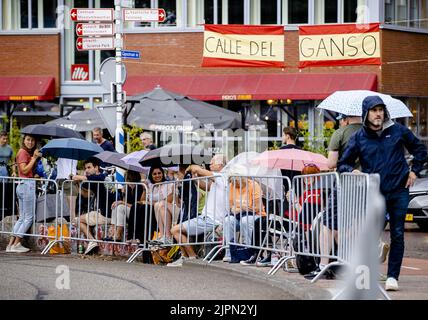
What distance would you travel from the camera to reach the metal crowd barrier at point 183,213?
15.0m

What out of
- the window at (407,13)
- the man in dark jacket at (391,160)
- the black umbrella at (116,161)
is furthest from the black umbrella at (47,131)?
the window at (407,13)

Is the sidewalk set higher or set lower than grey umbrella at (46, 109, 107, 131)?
lower

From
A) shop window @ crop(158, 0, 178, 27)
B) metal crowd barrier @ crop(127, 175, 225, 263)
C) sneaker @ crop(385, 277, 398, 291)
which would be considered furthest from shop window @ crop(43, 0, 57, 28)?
sneaker @ crop(385, 277, 398, 291)

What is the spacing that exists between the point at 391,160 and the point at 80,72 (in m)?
25.0

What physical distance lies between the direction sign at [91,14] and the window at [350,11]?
45.5 feet

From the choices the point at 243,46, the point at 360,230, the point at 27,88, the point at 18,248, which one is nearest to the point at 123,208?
the point at 18,248

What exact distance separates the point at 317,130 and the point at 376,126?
73.6ft

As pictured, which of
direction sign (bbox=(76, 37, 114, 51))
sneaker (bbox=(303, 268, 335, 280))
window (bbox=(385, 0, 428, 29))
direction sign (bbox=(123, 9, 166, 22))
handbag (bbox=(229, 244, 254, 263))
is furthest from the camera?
window (bbox=(385, 0, 428, 29))

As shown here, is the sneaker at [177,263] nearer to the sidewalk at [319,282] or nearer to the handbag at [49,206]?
the sidewalk at [319,282]

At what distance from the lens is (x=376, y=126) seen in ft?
37.0

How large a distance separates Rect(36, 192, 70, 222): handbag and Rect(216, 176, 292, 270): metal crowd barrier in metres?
3.50

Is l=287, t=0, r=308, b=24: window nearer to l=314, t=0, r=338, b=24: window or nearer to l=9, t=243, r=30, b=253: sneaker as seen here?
l=314, t=0, r=338, b=24: window

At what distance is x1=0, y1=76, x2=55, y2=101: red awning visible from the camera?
34875mm

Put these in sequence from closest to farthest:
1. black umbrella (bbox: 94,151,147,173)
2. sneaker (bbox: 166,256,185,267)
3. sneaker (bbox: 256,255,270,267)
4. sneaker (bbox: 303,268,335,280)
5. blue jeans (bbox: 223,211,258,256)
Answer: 1. sneaker (bbox: 303,268,335,280)
2. sneaker (bbox: 256,255,270,267)
3. blue jeans (bbox: 223,211,258,256)
4. sneaker (bbox: 166,256,185,267)
5. black umbrella (bbox: 94,151,147,173)
